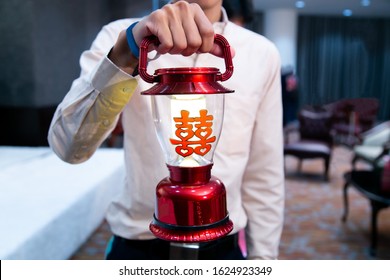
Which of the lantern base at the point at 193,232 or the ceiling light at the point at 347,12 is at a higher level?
the ceiling light at the point at 347,12

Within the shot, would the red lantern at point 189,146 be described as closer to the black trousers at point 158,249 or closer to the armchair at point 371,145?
the black trousers at point 158,249

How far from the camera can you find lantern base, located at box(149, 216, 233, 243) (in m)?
0.40

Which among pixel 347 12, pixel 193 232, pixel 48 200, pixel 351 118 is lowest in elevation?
pixel 351 118

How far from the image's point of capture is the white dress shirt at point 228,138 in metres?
0.54

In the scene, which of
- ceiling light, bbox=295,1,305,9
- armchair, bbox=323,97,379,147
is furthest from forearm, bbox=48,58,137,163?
ceiling light, bbox=295,1,305,9

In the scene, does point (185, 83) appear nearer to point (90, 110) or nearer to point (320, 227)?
point (90, 110)

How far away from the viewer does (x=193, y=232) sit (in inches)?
15.8

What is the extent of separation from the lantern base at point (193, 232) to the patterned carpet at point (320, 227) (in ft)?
4.79

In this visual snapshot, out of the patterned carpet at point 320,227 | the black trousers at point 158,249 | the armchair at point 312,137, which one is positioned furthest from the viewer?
the armchair at point 312,137

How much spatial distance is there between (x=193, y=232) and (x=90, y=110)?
0.21 m

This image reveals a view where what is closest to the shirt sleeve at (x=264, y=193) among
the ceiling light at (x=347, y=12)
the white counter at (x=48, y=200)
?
the white counter at (x=48, y=200)

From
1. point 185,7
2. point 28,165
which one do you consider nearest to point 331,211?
point 28,165

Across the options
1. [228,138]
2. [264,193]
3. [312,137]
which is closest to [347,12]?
[312,137]

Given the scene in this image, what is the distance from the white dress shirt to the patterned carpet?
110 centimetres
